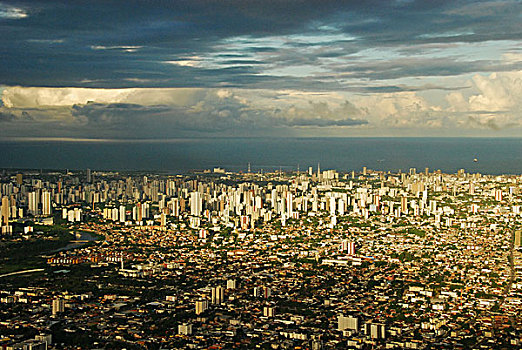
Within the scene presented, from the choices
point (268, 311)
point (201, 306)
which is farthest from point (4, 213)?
point (268, 311)

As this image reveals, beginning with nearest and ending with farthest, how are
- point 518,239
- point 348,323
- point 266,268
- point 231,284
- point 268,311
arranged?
point 348,323
point 268,311
point 231,284
point 266,268
point 518,239

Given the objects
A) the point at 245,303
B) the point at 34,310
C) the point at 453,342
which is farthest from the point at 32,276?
the point at 453,342

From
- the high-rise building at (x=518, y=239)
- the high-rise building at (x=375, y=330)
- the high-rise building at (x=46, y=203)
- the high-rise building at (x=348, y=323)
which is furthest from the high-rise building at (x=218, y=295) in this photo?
the high-rise building at (x=46, y=203)

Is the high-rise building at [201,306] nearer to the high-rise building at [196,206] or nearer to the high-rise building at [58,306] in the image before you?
the high-rise building at [58,306]

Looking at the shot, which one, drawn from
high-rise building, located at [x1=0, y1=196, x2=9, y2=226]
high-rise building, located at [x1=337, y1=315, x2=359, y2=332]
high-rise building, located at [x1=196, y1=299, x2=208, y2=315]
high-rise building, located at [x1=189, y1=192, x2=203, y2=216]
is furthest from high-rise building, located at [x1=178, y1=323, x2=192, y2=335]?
high-rise building, located at [x1=189, y1=192, x2=203, y2=216]

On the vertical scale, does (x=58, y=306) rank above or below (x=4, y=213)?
below

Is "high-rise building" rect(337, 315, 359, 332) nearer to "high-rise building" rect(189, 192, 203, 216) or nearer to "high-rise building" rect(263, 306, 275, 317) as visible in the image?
"high-rise building" rect(263, 306, 275, 317)

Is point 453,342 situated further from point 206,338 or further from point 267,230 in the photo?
point 267,230

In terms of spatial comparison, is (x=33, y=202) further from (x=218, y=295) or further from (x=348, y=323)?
(x=348, y=323)
